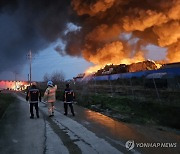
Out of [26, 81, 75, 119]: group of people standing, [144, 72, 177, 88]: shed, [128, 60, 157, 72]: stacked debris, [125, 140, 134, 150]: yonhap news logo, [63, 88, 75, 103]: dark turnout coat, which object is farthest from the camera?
[128, 60, 157, 72]: stacked debris

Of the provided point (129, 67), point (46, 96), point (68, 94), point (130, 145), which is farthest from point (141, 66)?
point (130, 145)

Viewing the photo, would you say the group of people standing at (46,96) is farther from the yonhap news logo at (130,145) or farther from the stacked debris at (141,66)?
the stacked debris at (141,66)

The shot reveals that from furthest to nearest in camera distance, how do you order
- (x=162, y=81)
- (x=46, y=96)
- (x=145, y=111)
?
(x=162, y=81), (x=145, y=111), (x=46, y=96)

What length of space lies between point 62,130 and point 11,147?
2868 millimetres

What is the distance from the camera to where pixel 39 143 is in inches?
372

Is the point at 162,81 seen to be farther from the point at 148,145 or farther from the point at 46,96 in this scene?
the point at 148,145

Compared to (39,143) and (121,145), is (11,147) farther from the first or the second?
(121,145)

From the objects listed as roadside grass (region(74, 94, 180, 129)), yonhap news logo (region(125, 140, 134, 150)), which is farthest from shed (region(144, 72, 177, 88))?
yonhap news logo (region(125, 140, 134, 150))

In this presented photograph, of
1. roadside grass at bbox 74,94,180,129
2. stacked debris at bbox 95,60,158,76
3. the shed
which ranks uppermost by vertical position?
stacked debris at bbox 95,60,158,76

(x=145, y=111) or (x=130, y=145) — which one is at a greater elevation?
(x=145, y=111)

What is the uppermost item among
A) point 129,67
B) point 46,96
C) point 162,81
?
point 129,67

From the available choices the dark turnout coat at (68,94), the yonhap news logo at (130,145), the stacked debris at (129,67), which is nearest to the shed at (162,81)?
the dark turnout coat at (68,94)

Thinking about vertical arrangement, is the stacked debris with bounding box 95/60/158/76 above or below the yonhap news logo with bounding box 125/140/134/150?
above

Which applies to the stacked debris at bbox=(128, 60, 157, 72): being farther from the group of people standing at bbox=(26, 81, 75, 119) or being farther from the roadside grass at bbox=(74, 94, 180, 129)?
the group of people standing at bbox=(26, 81, 75, 119)
